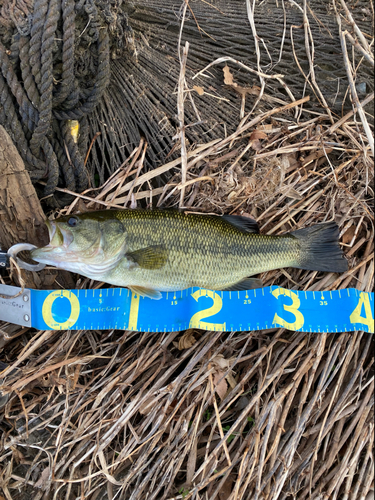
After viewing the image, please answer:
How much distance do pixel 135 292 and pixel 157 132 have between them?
150 cm

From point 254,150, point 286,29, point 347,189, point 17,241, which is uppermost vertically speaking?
point 286,29

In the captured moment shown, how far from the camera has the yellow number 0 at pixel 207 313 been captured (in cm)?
286

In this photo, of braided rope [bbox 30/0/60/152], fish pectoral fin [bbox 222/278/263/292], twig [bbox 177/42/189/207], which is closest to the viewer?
braided rope [bbox 30/0/60/152]

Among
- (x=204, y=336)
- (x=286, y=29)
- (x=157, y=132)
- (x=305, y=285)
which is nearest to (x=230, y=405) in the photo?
(x=204, y=336)

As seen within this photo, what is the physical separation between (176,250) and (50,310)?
1.17 metres

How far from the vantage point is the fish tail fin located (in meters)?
3.08

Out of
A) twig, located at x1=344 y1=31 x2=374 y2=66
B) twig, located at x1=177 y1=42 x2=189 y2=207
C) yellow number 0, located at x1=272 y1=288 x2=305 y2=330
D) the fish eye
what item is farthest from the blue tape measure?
twig, located at x1=344 y1=31 x2=374 y2=66

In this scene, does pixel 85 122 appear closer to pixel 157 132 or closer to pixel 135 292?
pixel 157 132

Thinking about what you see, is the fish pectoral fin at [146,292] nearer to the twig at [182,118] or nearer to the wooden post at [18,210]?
the wooden post at [18,210]

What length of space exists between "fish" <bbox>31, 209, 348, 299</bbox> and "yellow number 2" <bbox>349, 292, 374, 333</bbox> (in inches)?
13.2

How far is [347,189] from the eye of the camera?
11.0 feet

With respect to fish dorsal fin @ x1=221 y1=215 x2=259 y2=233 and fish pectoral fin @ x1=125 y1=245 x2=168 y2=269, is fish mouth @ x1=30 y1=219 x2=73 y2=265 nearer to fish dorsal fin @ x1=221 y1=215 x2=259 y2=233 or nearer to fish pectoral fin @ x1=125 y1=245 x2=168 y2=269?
fish pectoral fin @ x1=125 y1=245 x2=168 y2=269

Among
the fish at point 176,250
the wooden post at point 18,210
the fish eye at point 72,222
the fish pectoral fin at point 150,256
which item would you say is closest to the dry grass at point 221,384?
the fish at point 176,250

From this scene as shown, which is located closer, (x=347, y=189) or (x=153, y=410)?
(x=153, y=410)
